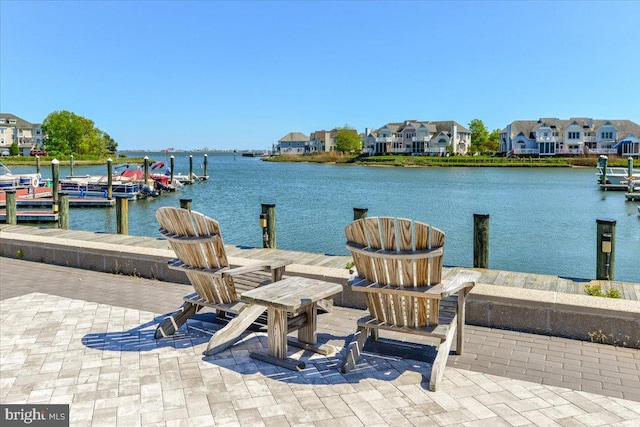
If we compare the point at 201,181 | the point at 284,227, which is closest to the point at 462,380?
the point at 284,227

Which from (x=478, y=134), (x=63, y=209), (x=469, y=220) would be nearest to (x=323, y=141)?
(x=478, y=134)

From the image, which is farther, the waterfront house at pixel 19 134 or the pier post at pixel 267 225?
the waterfront house at pixel 19 134

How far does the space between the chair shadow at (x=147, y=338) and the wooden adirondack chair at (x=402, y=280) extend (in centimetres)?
168

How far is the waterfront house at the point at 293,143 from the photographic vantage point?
18238cm

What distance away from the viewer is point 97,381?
4.32 m

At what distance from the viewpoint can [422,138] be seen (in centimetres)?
11875

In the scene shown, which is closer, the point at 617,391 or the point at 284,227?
the point at 617,391

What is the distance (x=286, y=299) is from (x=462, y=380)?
1546 millimetres

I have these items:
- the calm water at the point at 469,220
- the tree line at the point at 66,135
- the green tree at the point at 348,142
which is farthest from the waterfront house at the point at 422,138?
the calm water at the point at 469,220

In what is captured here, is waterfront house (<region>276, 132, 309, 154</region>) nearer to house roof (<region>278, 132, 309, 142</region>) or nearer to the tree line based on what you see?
house roof (<region>278, 132, 309, 142</region>)

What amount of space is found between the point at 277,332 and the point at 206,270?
37.2 inches

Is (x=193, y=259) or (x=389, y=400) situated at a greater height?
(x=193, y=259)

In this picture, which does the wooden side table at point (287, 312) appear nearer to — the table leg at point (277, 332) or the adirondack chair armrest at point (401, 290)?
the table leg at point (277, 332)

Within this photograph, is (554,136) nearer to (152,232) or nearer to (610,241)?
(152,232)
